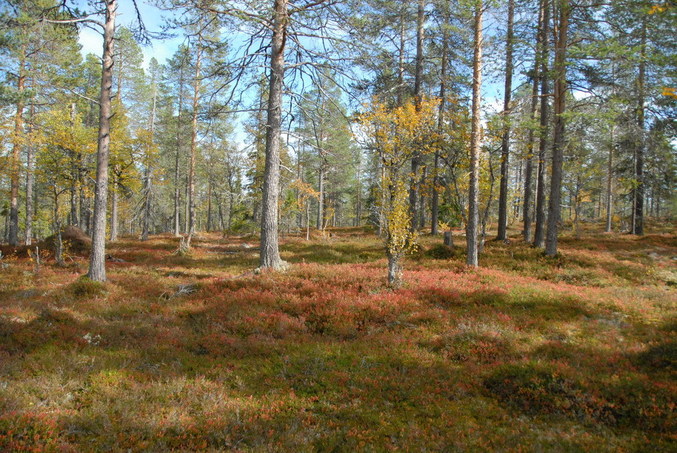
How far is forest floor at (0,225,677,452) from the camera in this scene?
412 centimetres

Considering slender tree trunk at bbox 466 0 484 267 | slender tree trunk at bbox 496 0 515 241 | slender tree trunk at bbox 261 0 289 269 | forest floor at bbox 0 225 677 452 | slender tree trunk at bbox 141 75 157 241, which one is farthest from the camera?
slender tree trunk at bbox 141 75 157 241

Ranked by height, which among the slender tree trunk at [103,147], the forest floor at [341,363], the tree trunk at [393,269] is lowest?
the forest floor at [341,363]

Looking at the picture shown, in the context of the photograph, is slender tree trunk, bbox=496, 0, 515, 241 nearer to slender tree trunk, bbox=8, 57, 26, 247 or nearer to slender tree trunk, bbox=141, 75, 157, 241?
slender tree trunk, bbox=141, 75, 157, 241

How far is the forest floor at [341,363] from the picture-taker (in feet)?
13.5

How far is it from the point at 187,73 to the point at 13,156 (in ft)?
37.2

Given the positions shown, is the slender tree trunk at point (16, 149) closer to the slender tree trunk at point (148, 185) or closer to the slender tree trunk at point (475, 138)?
the slender tree trunk at point (148, 185)

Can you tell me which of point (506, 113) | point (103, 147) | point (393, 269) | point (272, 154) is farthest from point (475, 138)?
point (103, 147)

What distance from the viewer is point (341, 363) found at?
20.0 feet

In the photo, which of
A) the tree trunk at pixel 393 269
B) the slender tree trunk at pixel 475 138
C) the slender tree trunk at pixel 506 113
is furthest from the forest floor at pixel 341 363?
the slender tree trunk at pixel 506 113

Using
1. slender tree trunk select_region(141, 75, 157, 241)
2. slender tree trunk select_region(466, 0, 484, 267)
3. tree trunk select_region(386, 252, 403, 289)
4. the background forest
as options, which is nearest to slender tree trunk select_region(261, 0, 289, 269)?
the background forest

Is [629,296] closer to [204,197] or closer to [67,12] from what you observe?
[67,12]

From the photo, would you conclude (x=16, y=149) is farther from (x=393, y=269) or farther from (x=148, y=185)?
(x=393, y=269)

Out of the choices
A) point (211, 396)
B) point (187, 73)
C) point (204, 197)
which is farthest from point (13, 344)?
point (204, 197)

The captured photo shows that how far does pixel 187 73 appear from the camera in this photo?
24312 millimetres
